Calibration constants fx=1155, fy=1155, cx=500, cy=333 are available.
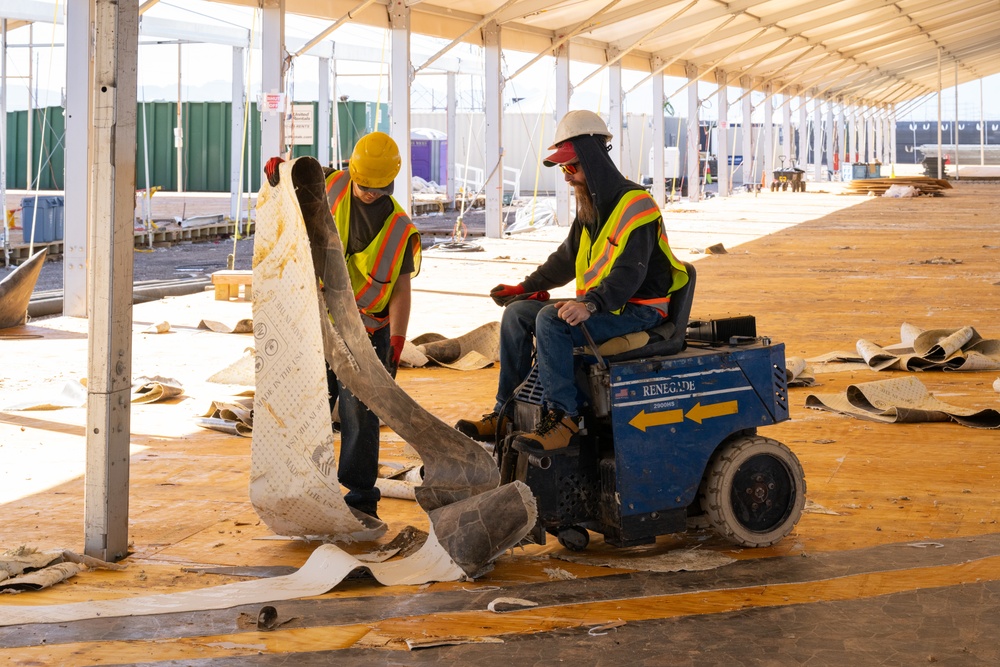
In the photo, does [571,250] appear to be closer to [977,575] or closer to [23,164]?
[977,575]

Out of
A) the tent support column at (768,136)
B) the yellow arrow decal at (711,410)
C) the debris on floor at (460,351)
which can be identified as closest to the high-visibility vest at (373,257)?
the yellow arrow decal at (711,410)

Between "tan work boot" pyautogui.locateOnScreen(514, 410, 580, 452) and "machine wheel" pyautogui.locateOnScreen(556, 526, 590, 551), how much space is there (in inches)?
15.5

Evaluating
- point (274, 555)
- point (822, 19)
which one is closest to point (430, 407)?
point (274, 555)

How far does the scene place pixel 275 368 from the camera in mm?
4309

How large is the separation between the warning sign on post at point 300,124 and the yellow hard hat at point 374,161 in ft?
29.4

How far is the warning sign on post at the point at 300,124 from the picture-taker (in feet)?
44.2

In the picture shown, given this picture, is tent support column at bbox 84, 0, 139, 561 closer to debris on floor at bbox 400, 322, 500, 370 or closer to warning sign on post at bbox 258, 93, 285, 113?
debris on floor at bbox 400, 322, 500, 370

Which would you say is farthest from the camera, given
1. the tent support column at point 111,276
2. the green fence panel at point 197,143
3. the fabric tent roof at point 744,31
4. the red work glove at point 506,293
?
the green fence panel at point 197,143

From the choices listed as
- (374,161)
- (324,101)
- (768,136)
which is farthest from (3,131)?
(768,136)

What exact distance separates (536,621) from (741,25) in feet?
84.8

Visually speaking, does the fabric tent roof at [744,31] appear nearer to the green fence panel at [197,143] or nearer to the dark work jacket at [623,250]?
the green fence panel at [197,143]

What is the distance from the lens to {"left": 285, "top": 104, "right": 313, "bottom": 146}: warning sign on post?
13.5 metres

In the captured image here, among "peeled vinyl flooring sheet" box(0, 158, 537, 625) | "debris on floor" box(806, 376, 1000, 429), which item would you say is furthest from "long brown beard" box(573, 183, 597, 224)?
"debris on floor" box(806, 376, 1000, 429)

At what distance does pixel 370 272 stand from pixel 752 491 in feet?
5.92
